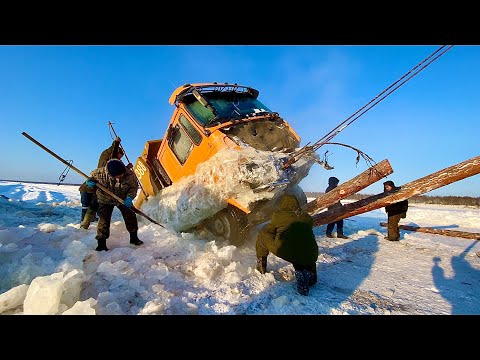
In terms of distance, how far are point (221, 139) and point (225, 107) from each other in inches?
49.3

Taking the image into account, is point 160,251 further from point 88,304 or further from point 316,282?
point 316,282

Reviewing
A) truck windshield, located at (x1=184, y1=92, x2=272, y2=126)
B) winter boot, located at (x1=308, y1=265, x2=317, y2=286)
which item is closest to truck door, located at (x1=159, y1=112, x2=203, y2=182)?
truck windshield, located at (x1=184, y1=92, x2=272, y2=126)

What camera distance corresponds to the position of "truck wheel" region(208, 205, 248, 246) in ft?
15.9

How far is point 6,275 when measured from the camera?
2795 mm

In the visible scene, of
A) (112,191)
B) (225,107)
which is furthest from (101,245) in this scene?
(225,107)

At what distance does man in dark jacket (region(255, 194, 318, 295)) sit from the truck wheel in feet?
4.27

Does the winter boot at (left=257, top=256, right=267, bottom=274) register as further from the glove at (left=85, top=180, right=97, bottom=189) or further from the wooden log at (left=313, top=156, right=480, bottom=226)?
the glove at (left=85, top=180, right=97, bottom=189)

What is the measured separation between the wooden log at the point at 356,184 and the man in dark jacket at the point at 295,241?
1.95 meters

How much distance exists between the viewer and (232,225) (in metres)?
Answer: 4.87

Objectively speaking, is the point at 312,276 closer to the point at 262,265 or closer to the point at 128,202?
the point at 262,265

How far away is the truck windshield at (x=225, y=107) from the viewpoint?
17.9 feet

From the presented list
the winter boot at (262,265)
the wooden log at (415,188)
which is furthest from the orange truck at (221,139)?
the wooden log at (415,188)

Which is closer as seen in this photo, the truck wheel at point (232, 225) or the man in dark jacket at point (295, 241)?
the man in dark jacket at point (295, 241)

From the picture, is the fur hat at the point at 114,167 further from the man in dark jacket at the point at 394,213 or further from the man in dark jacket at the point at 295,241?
the man in dark jacket at the point at 394,213
